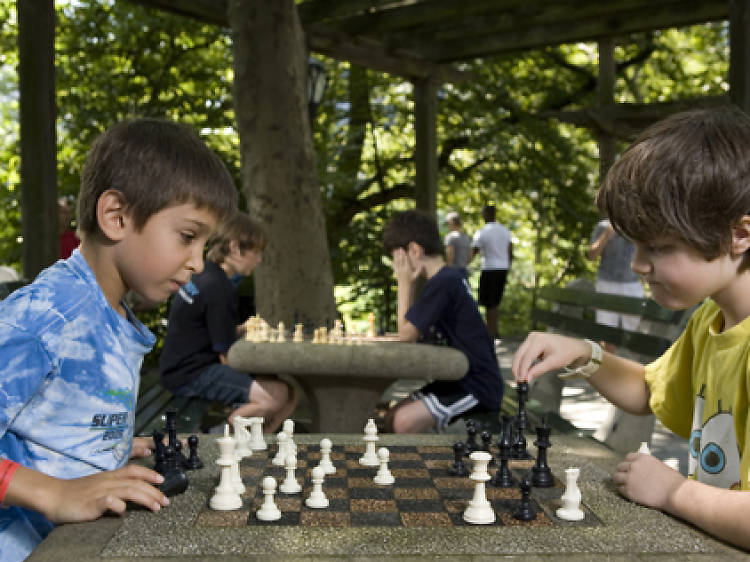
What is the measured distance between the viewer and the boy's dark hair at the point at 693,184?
1.59 meters

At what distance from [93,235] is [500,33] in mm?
7942

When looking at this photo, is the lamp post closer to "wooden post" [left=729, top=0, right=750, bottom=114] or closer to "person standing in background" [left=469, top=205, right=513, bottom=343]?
"wooden post" [left=729, top=0, right=750, bottom=114]

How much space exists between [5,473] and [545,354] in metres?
1.38

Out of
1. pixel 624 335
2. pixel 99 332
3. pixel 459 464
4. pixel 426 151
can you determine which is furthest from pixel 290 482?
pixel 426 151

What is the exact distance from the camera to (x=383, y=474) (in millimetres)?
1735

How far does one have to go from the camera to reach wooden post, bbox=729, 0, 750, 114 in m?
6.52

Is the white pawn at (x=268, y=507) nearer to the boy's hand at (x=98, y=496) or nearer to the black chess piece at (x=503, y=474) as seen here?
the boy's hand at (x=98, y=496)

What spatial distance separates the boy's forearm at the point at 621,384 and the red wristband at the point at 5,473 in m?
1.57

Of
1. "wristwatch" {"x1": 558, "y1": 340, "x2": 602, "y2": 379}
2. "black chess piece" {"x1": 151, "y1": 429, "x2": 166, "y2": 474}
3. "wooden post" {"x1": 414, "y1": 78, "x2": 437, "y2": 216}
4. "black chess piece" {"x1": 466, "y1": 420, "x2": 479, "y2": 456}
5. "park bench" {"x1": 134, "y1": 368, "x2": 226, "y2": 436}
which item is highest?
"wooden post" {"x1": 414, "y1": 78, "x2": 437, "y2": 216}

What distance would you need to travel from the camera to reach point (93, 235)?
6.21ft

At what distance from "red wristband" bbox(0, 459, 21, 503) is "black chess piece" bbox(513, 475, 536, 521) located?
0.98 m

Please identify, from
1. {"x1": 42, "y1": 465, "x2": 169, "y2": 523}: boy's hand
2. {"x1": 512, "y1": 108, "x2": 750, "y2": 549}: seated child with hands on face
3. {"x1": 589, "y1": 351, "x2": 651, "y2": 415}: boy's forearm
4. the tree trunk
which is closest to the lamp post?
the tree trunk

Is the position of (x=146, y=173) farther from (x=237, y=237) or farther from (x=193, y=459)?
(x=237, y=237)

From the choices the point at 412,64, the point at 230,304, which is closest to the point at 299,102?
the point at 230,304
